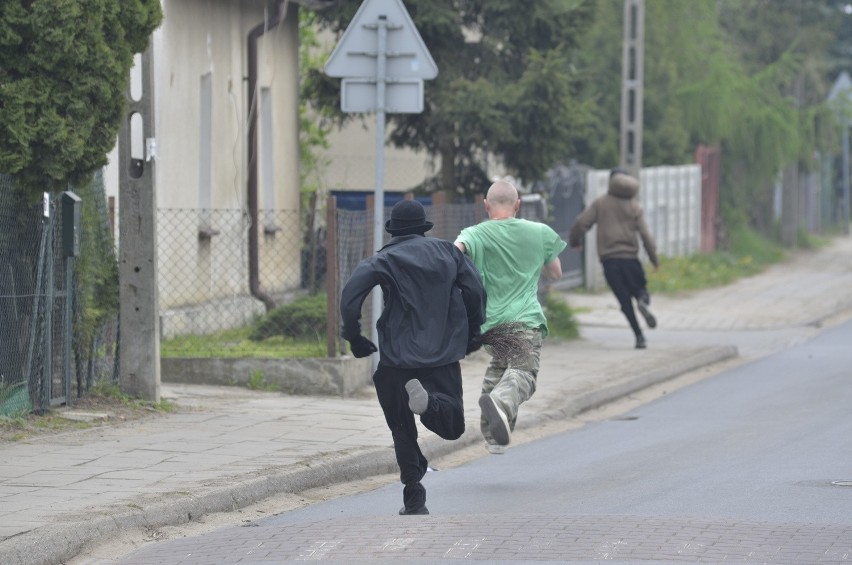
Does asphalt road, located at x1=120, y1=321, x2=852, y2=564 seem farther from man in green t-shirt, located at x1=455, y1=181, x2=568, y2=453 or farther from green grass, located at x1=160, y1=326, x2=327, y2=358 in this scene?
green grass, located at x1=160, y1=326, x2=327, y2=358

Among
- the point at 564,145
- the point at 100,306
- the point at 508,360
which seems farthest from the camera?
the point at 564,145

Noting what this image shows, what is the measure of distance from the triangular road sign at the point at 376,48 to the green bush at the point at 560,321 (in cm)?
612

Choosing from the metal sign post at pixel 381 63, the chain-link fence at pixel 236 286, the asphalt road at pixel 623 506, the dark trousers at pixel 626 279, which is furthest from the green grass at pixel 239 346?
the dark trousers at pixel 626 279

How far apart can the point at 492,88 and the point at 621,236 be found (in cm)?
438

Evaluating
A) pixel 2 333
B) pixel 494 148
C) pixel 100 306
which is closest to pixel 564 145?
pixel 494 148

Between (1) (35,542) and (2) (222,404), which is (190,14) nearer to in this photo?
(2) (222,404)

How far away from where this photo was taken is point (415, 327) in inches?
304

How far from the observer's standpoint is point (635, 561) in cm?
632

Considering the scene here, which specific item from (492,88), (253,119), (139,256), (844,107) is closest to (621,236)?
(492,88)

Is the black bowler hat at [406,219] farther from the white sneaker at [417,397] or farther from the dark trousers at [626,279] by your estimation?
the dark trousers at [626,279]

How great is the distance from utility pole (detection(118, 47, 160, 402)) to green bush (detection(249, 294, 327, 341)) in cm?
236

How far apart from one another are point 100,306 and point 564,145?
33.1 ft

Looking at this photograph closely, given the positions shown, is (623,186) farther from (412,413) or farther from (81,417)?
(412,413)

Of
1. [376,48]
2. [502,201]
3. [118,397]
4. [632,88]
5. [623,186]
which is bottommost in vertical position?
[118,397]
